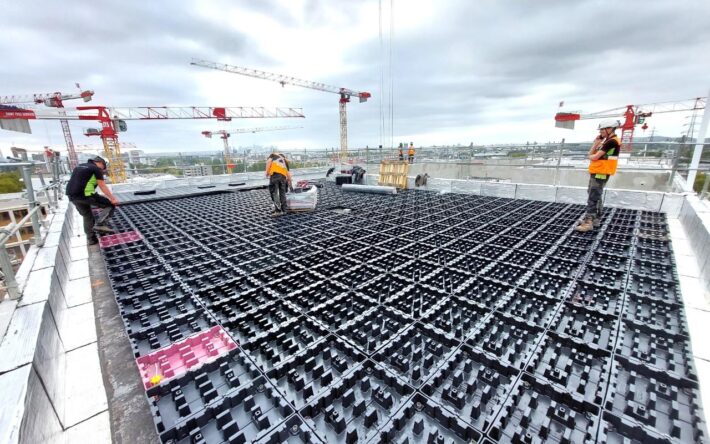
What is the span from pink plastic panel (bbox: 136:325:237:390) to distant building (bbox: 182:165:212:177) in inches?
483

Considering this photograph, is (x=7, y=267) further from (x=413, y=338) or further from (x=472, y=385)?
(x=472, y=385)

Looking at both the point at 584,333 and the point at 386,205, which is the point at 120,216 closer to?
the point at 386,205

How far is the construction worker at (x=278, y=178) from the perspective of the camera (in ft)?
22.3

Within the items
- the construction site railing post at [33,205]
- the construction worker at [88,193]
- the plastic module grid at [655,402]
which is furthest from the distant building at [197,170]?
the plastic module grid at [655,402]

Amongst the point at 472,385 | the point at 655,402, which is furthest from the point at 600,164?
the point at 472,385

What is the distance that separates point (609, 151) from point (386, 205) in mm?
4753

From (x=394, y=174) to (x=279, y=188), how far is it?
5468 millimetres

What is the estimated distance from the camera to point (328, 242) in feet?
16.1

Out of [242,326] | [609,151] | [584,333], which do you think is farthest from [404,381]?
[609,151]

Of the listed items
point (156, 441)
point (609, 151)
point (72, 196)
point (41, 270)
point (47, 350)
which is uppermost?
point (609, 151)

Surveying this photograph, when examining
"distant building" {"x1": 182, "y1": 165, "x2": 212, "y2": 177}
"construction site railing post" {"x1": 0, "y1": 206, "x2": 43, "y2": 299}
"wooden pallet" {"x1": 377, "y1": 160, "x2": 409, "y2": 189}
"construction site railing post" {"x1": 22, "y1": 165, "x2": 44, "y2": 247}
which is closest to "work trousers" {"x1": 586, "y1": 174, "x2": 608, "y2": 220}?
"wooden pallet" {"x1": 377, "y1": 160, "x2": 409, "y2": 189}

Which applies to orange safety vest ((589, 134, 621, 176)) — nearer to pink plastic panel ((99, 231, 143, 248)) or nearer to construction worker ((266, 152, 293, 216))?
construction worker ((266, 152, 293, 216))

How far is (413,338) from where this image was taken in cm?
249

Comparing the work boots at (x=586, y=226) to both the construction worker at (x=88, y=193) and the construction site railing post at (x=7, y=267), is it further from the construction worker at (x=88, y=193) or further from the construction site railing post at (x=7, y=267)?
the construction worker at (x=88, y=193)
